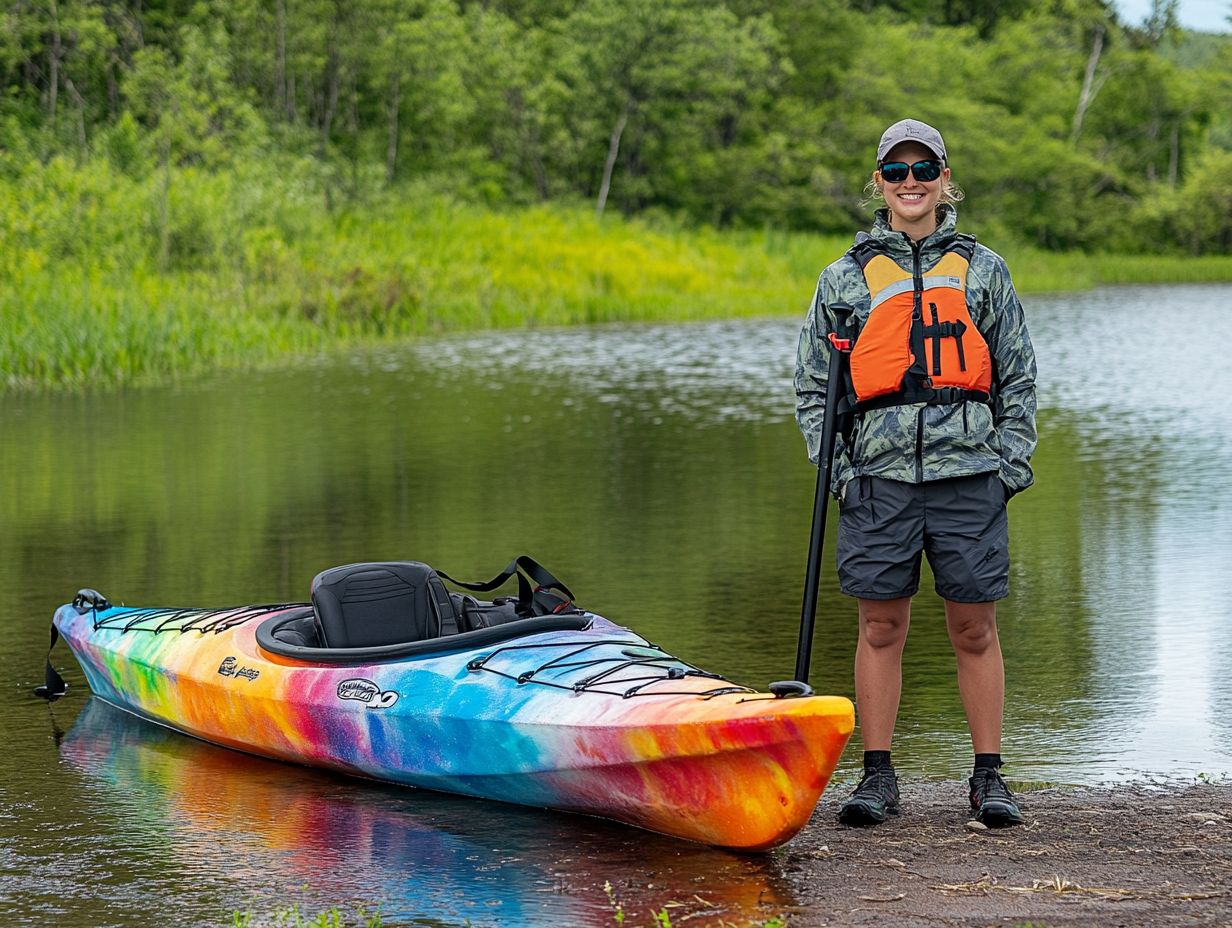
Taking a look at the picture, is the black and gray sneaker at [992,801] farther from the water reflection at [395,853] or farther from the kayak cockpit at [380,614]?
the kayak cockpit at [380,614]

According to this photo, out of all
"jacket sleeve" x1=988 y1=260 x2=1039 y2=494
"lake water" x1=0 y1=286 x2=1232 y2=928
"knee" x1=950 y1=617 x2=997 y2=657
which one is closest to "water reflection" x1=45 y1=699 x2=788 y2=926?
"lake water" x1=0 y1=286 x2=1232 y2=928

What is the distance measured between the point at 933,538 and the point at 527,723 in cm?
119

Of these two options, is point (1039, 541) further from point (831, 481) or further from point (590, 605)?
point (831, 481)

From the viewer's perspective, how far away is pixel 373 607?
5781 mm

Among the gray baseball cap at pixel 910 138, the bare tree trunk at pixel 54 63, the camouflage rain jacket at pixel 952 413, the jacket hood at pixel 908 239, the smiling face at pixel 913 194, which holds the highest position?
the bare tree trunk at pixel 54 63

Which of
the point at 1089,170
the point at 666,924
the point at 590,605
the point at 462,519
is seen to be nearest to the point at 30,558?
the point at 462,519

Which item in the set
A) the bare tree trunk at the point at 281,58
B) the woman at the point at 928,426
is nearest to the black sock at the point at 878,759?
the woman at the point at 928,426

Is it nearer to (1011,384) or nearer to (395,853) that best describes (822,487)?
(1011,384)

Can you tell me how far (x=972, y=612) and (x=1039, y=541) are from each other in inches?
197

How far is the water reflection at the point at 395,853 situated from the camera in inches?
168

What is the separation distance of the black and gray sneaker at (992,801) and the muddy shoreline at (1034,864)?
33 millimetres

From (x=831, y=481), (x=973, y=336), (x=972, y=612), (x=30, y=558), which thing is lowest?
(x=30, y=558)

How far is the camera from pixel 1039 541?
9.52 metres

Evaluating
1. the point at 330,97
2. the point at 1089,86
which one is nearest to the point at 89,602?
the point at 330,97
